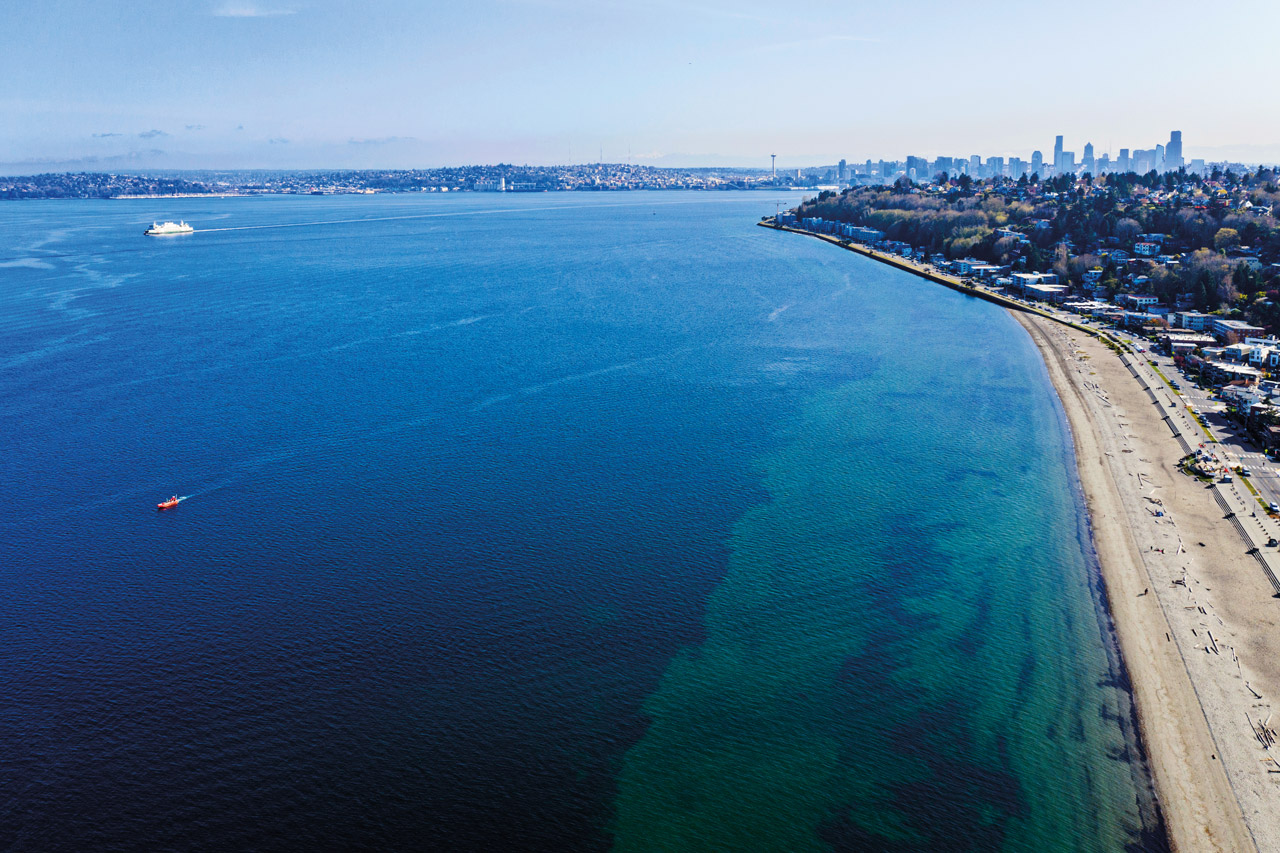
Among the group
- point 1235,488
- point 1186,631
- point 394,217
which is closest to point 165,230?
point 394,217

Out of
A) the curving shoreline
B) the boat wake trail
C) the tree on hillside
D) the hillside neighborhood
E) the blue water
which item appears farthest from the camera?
the boat wake trail

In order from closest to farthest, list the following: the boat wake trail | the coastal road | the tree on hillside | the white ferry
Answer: the coastal road
the tree on hillside
the white ferry
the boat wake trail

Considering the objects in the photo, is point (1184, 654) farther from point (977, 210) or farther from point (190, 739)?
point (977, 210)

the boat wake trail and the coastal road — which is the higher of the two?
the boat wake trail

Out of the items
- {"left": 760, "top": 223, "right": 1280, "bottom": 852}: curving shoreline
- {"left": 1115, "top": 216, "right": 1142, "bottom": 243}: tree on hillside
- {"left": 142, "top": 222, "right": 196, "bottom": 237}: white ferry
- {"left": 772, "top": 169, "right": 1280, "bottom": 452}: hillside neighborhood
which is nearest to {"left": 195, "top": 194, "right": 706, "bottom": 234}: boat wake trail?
{"left": 142, "top": 222, "right": 196, "bottom": 237}: white ferry

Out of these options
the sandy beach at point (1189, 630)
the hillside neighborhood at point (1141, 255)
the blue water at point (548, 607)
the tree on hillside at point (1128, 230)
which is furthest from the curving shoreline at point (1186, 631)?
the tree on hillside at point (1128, 230)

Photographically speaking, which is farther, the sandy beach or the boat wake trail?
the boat wake trail

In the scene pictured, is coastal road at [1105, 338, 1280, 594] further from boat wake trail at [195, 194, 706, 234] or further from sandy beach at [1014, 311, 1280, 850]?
boat wake trail at [195, 194, 706, 234]

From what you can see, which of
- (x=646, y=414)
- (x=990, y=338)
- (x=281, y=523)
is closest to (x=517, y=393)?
(x=646, y=414)
